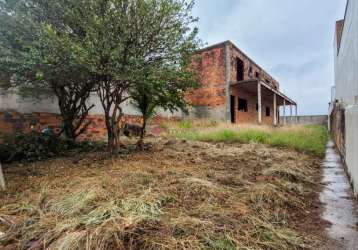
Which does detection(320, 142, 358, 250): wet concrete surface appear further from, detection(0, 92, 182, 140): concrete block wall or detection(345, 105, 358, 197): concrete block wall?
detection(0, 92, 182, 140): concrete block wall

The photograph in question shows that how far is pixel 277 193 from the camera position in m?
2.50

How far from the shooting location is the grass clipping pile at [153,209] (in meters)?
1.53

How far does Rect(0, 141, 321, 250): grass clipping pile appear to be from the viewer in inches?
60.1

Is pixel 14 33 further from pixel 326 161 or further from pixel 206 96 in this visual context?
pixel 206 96

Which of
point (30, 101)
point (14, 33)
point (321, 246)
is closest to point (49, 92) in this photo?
point (30, 101)

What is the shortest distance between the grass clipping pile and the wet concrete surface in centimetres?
17

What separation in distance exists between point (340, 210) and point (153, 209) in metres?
1.93

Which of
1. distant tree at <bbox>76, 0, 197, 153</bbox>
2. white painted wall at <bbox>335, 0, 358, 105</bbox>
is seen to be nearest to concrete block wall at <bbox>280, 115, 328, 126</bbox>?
white painted wall at <bbox>335, 0, 358, 105</bbox>

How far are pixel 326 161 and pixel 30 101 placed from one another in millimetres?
7792

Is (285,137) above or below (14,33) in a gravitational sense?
below

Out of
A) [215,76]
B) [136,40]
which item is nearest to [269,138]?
[136,40]

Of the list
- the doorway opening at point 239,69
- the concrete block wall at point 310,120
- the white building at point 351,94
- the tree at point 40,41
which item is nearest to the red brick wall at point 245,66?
the doorway opening at point 239,69

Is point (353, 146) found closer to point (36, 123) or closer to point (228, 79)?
point (36, 123)

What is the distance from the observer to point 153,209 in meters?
1.94
